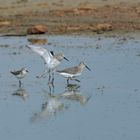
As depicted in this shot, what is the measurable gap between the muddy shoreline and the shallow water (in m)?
2.32

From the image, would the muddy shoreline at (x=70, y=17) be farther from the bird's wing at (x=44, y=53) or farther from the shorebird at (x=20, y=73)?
the shorebird at (x=20, y=73)

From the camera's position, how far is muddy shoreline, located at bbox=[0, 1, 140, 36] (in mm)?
22172

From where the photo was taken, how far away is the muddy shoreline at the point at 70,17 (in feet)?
72.7

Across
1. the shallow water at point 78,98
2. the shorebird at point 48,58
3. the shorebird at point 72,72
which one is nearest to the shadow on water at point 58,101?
the shallow water at point 78,98

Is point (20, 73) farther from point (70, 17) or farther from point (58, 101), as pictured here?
point (70, 17)

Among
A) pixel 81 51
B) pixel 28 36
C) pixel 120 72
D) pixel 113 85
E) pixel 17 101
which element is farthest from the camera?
pixel 28 36

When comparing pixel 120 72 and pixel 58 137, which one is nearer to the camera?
pixel 58 137

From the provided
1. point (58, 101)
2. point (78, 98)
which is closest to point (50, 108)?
point (58, 101)

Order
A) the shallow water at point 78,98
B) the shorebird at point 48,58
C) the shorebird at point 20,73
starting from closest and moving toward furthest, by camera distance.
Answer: the shallow water at point 78,98
the shorebird at point 20,73
the shorebird at point 48,58

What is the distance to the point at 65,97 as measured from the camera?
14078 mm

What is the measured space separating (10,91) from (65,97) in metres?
1.12

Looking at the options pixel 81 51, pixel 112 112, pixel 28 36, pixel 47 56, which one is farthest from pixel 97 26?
pixel 112 112

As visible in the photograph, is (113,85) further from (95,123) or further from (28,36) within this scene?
(28,36)

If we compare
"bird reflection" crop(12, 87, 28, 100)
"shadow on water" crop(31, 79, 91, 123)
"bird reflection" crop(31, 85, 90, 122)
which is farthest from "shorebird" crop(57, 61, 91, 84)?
"bird reflection" crop(12, 87, 28, 100)
